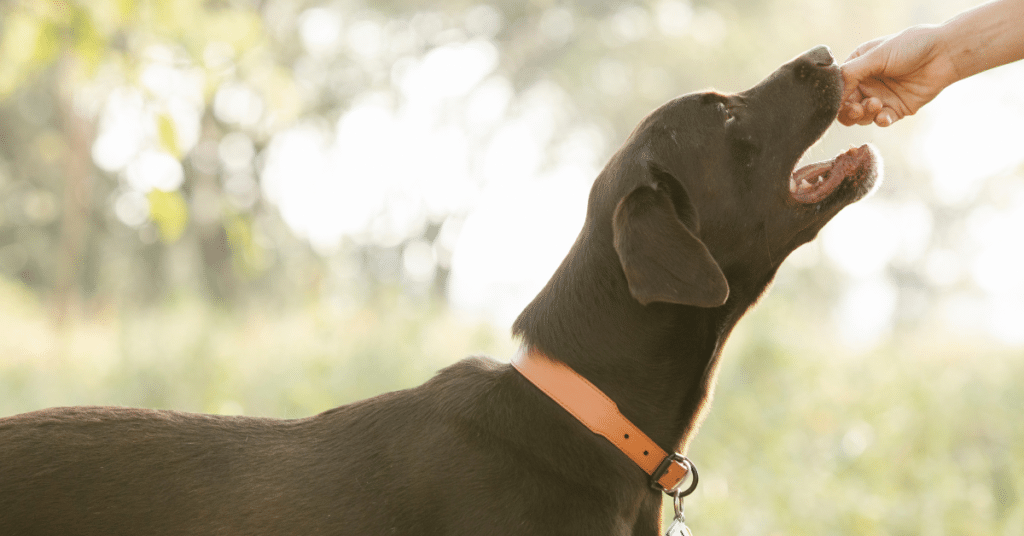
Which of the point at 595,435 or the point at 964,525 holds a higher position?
the point at 595,435

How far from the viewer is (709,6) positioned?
14961mm

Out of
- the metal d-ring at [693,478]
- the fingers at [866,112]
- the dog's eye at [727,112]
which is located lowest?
the metal d-ring at [693,478]

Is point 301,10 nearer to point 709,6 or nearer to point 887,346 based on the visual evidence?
point 709,6

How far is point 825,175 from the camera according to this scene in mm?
2994

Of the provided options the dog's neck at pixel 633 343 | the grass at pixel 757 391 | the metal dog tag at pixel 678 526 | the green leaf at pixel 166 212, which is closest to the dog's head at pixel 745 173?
the dog's neck at pixel 633 343

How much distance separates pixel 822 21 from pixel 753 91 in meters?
14.0

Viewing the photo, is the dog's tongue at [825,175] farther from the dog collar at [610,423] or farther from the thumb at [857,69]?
the dog collar at [610,423]

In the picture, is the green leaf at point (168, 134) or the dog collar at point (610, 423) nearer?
the dog collar at point (610, 423)

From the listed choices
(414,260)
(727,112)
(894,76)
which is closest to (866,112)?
(894,76)

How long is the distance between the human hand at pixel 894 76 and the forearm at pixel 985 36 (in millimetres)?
41

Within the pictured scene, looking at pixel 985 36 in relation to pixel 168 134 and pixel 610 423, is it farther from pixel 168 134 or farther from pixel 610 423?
pixel 168 134

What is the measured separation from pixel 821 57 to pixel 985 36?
0.71m

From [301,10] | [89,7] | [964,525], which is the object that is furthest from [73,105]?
[964,525]

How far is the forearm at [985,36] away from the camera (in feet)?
9.96
